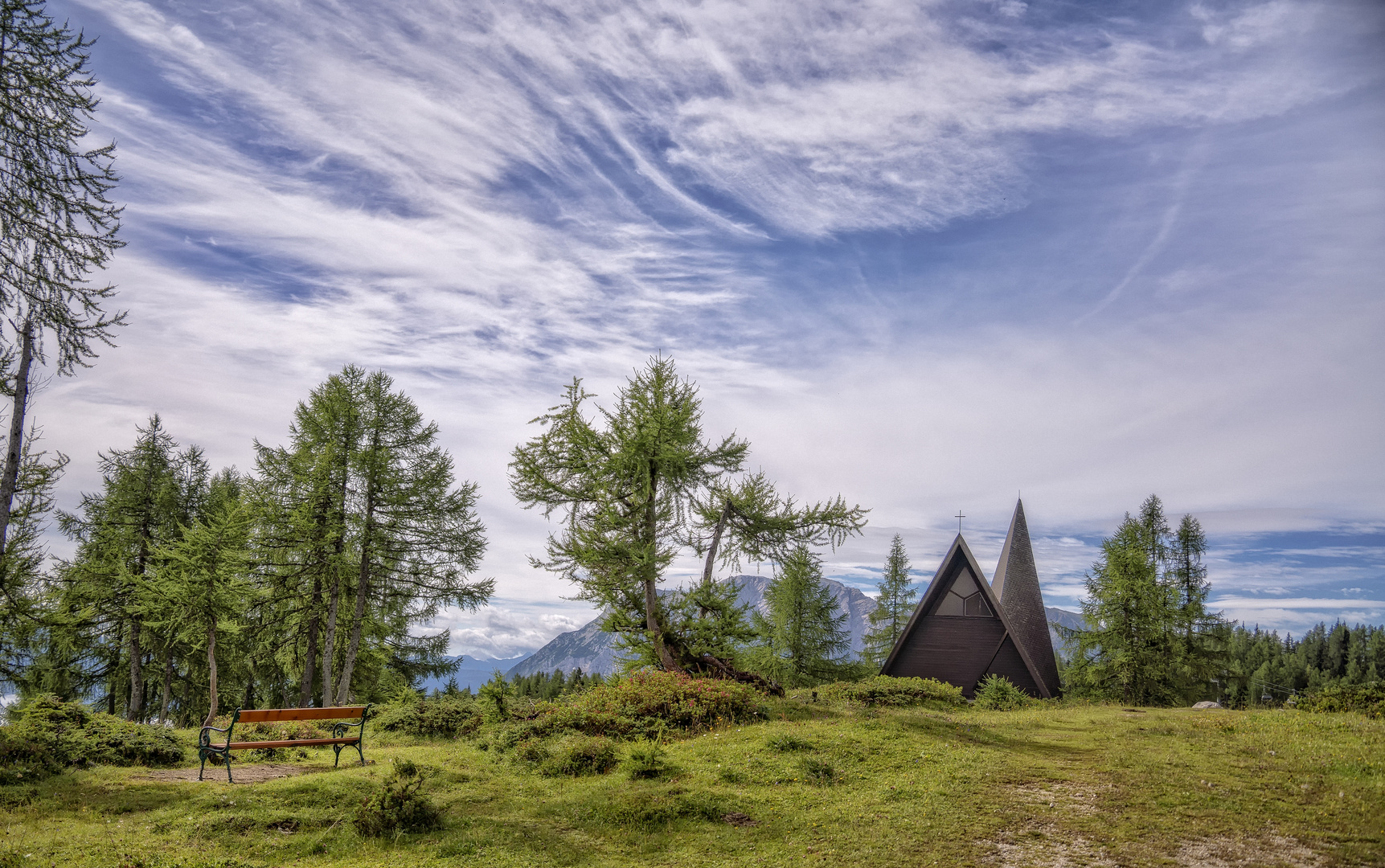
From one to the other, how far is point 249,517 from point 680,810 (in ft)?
62.8

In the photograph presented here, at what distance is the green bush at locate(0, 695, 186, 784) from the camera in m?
10.8

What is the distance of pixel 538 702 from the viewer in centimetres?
1820

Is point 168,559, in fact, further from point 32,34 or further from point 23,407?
point 32,34

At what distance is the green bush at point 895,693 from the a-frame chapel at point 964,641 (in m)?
4.96

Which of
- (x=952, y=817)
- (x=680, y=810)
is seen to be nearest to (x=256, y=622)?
(x=680, y=810)

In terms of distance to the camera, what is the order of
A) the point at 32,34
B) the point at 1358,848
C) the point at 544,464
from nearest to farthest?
1. the point at 1358,848
2. the point at 32,34
3. the point at 544,464

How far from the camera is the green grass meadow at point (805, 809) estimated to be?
24.3ft

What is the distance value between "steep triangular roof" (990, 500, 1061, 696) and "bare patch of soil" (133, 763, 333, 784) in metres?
24.4

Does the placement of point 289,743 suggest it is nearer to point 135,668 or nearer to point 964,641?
point 135,668

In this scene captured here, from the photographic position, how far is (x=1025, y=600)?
2975 cm

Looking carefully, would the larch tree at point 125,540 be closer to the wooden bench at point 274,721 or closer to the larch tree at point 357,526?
the larch tree at point 357,526

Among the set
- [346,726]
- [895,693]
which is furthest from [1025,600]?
[346,726]

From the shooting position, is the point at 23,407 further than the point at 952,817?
Yes

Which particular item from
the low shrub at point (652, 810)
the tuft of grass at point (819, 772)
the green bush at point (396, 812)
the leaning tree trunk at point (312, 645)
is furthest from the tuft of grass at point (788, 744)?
the leaning tree trunk at point (312, 645)
